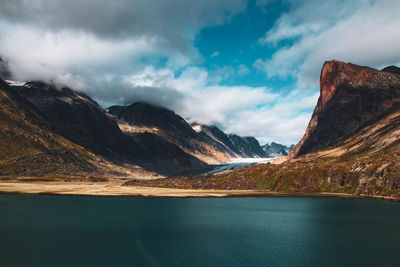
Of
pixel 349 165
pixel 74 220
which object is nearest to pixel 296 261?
pixel 74 220

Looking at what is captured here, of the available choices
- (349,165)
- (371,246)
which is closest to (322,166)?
(349,165)

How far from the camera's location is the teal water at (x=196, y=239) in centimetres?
4612

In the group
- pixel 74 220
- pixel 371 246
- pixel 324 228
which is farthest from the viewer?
pixel 74 220

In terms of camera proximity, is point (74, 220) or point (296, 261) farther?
point (74, 220)

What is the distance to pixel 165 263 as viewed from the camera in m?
44.6

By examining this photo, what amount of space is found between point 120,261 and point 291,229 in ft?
136

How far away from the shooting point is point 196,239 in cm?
5925

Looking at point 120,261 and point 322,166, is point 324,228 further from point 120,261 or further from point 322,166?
point 322,166

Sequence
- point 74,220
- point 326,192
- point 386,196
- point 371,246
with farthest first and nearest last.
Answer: point 326,192
point 386,196
point 74,220
point 371,246

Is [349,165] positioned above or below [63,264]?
above

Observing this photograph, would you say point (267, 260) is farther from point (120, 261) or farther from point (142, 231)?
point (142, 231)

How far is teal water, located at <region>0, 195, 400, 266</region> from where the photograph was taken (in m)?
46.1

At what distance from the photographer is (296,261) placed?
4619 centimetres

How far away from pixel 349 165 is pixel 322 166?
16.9 metres
